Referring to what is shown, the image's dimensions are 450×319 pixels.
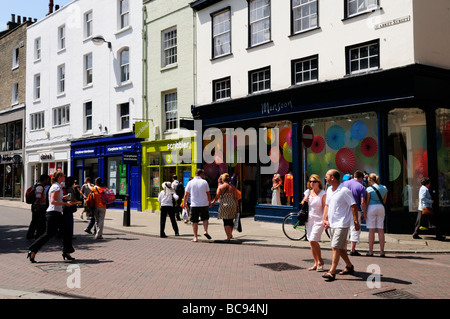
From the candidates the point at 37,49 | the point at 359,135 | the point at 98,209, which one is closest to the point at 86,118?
the point at 37,49

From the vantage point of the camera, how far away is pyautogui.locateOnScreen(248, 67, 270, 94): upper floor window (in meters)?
18.0

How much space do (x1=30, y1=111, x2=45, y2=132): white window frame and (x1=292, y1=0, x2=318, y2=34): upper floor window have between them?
73.3 feet

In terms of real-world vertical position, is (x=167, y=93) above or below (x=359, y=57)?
above

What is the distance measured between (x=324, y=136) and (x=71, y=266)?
10.4 metres

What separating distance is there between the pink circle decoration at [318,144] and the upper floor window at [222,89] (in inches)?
193

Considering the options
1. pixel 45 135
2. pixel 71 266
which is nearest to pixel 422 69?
pixel 71 266

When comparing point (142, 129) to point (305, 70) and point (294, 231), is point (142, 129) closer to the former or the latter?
point (305, 70)

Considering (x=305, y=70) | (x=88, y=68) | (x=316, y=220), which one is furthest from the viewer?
(x=88, y=68)

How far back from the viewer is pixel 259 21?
1817 cm

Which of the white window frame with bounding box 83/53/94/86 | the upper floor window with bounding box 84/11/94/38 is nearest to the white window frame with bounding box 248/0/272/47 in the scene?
the white window frame with bounding box 83/53/94/86

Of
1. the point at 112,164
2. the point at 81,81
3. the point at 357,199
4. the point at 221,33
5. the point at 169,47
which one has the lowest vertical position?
the point at 357,199

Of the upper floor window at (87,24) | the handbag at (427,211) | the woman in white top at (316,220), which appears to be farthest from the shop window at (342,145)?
the upper floor window at (87,24)

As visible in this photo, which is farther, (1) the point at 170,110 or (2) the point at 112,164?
(2) the point at 112,164

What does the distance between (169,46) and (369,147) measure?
12294 millimetres
